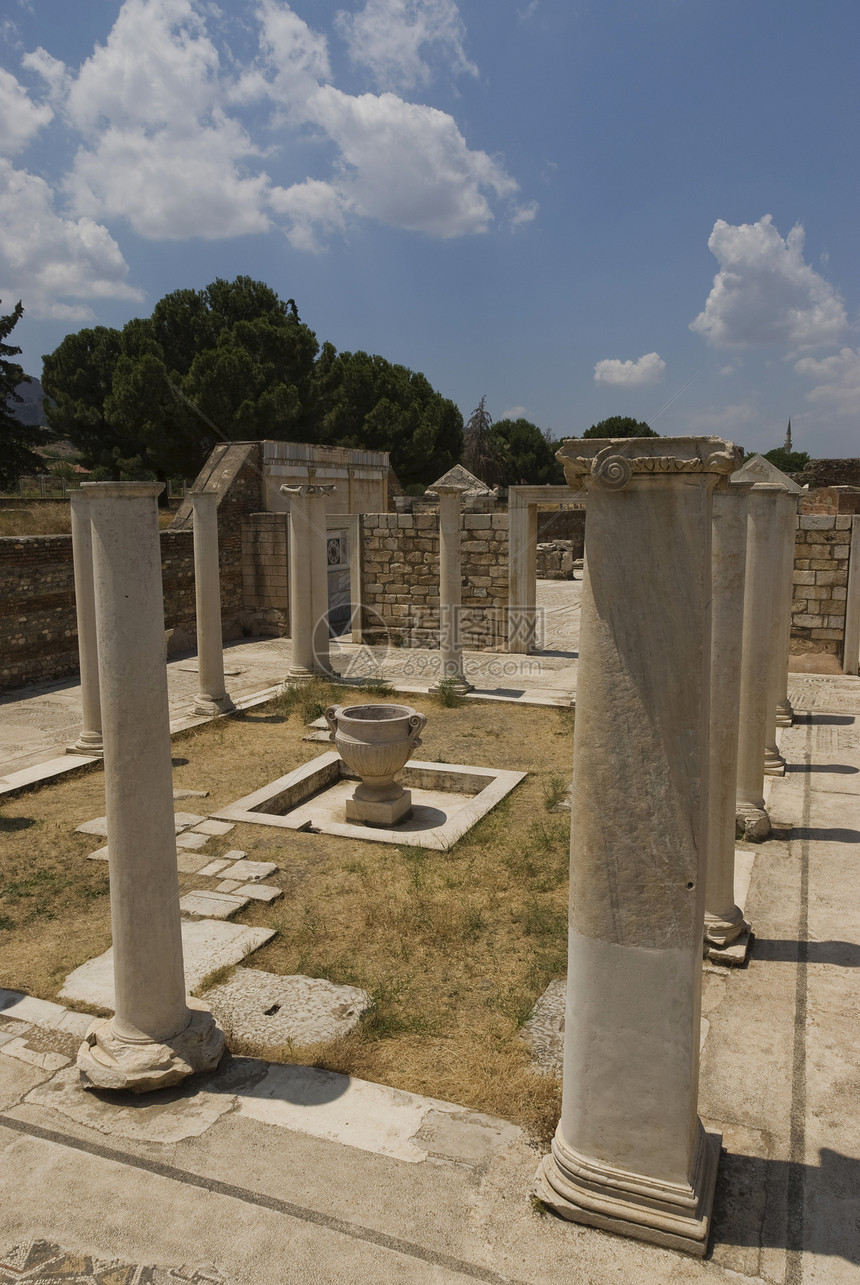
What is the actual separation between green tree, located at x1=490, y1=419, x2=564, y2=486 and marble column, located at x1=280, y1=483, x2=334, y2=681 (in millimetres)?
41238

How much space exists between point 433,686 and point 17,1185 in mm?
9678

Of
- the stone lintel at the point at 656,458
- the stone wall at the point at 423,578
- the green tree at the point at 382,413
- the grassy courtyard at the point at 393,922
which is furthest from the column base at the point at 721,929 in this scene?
the green tree at the point at 382,413

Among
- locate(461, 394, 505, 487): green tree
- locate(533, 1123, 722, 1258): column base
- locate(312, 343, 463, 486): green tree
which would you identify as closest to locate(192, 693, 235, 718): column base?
locate(533, 1123, 722, 1258): column base

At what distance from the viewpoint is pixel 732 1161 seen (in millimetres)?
3555

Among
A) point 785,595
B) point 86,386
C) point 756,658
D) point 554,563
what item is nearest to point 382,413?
point 86,386

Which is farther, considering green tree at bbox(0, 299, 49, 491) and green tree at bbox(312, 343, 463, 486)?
green tree at bbox(312, 343, 463, 486)

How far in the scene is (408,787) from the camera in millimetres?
9203

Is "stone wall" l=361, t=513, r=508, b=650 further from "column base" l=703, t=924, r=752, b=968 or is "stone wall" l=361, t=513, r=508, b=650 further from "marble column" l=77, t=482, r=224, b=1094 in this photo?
"marble column" l=77, t=482, r=224, b=1094

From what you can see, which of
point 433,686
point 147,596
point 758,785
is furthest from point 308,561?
point 147,596

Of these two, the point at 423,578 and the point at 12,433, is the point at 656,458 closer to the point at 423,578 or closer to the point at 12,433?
the point at 423,578

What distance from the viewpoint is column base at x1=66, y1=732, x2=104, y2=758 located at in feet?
31.2

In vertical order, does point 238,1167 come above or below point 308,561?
below

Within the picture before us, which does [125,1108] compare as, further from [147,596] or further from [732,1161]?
[732,1161]

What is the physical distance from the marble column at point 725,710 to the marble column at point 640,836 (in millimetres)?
2145
